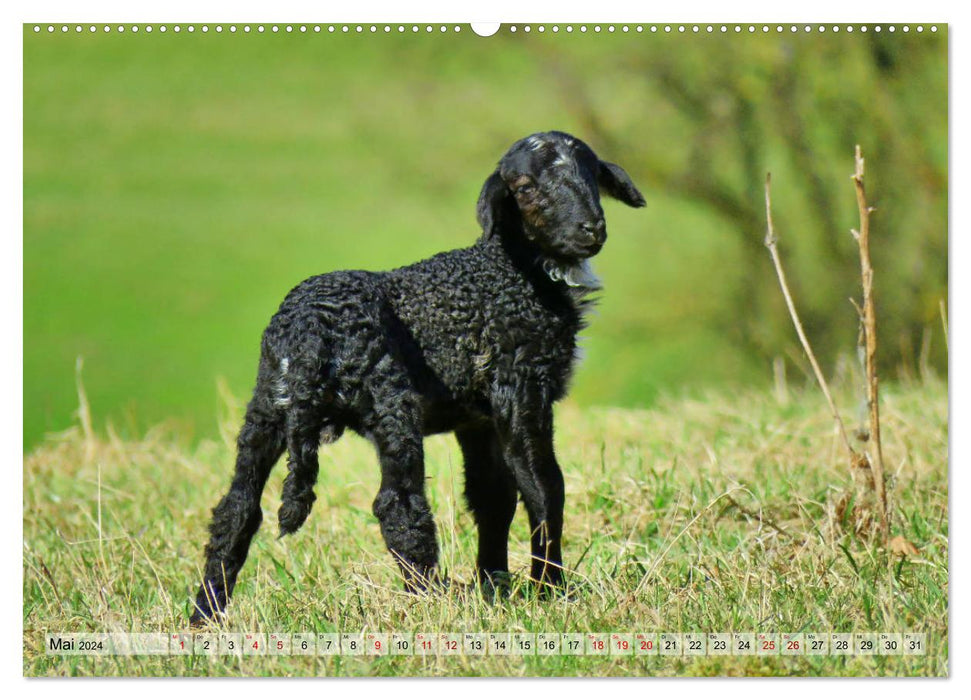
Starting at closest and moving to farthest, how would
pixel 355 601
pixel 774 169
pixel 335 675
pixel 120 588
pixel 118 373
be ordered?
pixel 335 675, pixel 355 601, pixel 120 588, pixel 118 373, pixel 774 169

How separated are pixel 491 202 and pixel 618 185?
1.94 ft

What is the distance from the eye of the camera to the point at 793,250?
853 cm

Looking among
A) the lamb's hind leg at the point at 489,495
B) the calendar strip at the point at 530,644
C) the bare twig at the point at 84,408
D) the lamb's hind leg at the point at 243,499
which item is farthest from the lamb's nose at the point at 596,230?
the bare twig at the point at 84,408

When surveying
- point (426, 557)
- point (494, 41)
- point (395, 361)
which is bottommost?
point (426, 557)

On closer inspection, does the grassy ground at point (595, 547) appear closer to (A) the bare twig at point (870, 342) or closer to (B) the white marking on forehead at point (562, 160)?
(A) the bare twig at point (870, 342)

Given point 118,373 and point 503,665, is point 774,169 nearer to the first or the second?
point 118,373

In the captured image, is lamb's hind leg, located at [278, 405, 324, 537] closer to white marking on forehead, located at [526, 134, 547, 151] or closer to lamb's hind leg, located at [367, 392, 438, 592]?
lamb's hind leg, located at [367, 392, 438, 592]

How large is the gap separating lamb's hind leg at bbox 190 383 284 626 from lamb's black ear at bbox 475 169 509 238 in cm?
109

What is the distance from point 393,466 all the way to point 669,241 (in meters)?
4.83

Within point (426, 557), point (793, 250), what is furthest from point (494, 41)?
point (426, 557)

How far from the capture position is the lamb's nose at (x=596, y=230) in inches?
177

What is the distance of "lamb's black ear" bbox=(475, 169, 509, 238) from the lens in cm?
462

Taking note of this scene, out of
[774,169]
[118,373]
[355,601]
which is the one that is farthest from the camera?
[774,169]

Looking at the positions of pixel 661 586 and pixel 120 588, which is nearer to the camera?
pixel 661 586
